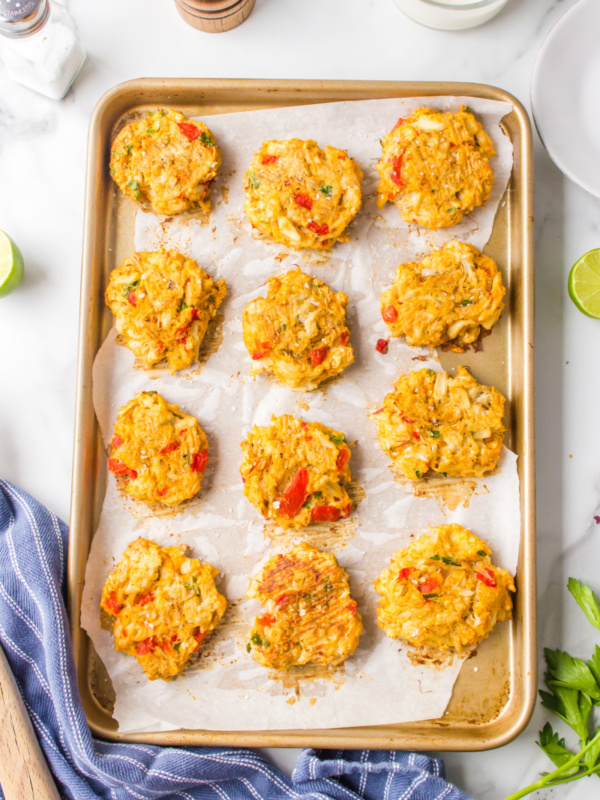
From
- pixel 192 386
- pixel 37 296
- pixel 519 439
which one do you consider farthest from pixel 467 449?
pixel 37 296

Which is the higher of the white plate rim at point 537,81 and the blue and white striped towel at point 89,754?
the white plate rim at point 537,81

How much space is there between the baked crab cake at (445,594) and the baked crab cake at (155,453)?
0.94 metres

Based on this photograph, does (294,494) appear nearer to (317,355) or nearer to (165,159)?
(317,355)

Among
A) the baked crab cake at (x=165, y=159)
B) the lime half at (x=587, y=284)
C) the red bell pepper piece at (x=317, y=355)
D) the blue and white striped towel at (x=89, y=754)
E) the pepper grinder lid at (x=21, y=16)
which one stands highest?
the pepper grinder lid at (x=21, y=16)

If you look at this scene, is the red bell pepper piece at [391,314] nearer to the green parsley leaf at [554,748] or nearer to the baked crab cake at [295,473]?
the baked crab cake at [295,473]

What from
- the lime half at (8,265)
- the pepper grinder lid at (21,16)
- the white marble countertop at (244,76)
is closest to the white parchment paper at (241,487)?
the white marble countertop at (244,76)

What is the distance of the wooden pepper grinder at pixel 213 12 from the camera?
2941mm

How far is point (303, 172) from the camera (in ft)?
9.39

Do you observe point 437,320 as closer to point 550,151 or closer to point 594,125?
point 550,151

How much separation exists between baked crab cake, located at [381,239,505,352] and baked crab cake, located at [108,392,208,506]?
1003 millimetres

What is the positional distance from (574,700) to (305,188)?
2434 mm

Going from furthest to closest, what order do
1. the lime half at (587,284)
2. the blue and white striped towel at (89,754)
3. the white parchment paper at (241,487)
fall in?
1. the lime half at (587,284)
2. the white parchment paper at (241,487)
3. the blue and white striped towel at (89,754)

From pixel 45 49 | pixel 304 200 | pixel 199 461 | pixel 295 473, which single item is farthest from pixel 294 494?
pixel 45 49

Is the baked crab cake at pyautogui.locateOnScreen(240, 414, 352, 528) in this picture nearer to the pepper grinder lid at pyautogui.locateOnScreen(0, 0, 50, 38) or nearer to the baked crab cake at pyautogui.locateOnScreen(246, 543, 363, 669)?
the baked crab cake at pyautogui.locateOnScreen(246, 543, 363, 669)
